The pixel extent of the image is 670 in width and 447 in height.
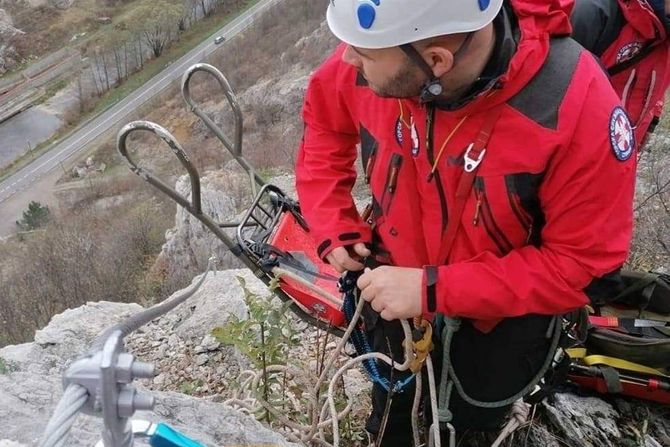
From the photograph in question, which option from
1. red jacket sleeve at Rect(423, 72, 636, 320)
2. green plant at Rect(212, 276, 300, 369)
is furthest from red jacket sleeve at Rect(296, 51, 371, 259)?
red jacket sleeve at Rect(423, 72, 636, 320)

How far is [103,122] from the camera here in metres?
35.3

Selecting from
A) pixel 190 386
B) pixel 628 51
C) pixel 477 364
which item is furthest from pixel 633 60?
pixel 190 386

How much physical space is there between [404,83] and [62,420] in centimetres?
113

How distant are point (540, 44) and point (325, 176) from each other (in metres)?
0.81

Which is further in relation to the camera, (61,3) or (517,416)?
(61,3)

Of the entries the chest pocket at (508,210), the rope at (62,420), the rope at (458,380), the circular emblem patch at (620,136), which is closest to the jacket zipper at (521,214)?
the chest pocket at (508,210)

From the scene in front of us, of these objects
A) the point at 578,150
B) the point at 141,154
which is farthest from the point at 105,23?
the point at 578,150

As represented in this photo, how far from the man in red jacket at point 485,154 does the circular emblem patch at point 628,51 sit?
0.83 metres

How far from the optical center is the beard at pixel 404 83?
1531 millimetres

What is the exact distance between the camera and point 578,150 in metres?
1.50

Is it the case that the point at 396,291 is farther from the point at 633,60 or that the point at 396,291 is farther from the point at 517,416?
the point at 633,60

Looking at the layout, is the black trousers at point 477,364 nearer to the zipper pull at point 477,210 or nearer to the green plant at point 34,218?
the zipper pull at point 477,210

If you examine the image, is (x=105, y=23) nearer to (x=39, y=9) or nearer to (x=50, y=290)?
(x=39, y=9)

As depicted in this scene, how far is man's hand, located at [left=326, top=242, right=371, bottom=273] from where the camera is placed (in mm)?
1996
